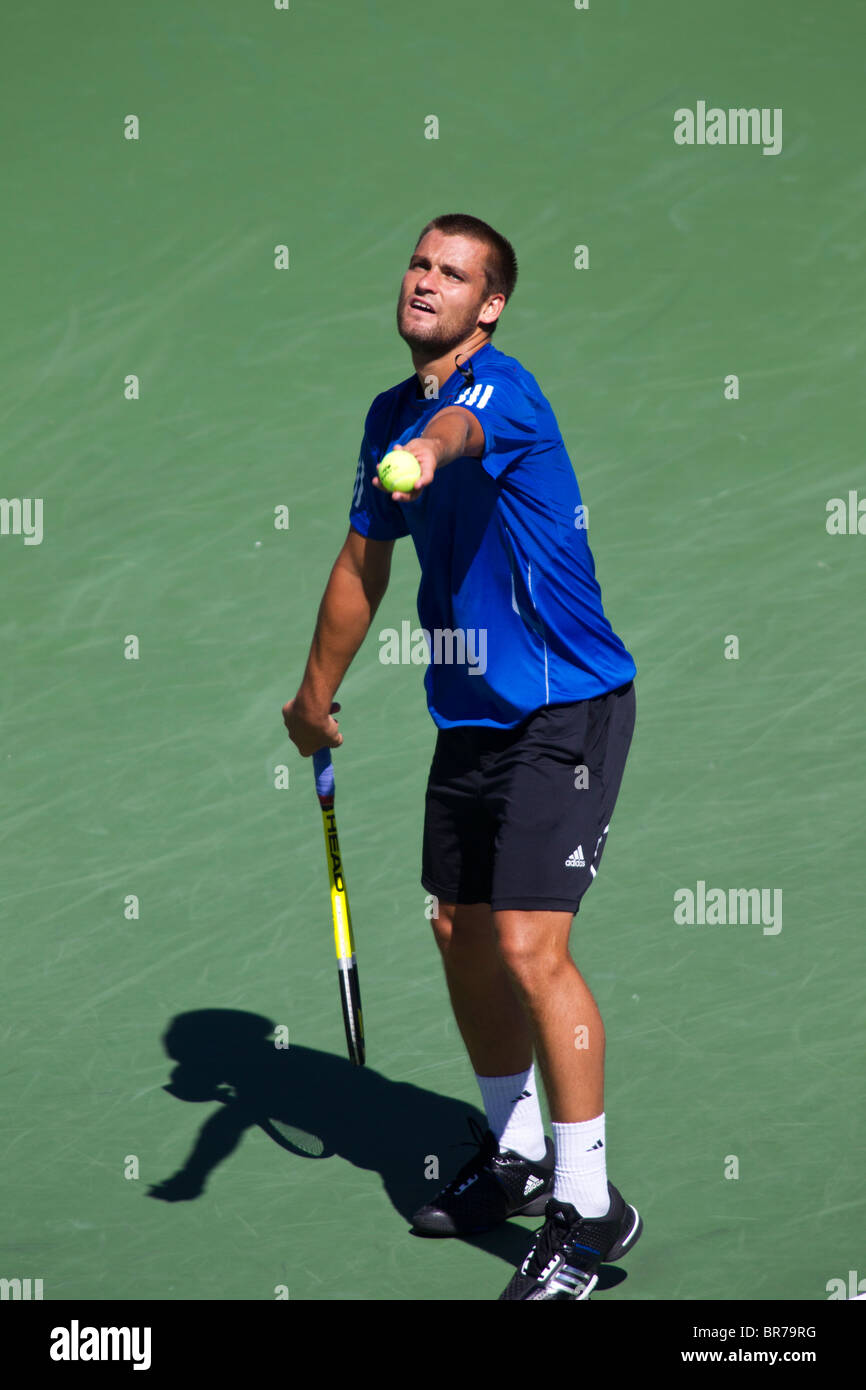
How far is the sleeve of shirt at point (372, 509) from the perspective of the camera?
4703mm

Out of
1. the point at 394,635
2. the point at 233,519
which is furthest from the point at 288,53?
the point at 394,635

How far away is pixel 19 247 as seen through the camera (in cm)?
965

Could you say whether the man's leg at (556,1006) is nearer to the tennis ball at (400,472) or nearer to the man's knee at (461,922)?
the man's knee at (461,922)

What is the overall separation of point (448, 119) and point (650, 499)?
310cm

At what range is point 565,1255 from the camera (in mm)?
4371

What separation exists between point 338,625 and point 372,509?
0.32 meters

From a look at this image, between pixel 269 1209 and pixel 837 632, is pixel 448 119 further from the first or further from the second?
pixel 269 1209

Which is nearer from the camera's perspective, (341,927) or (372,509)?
(372,509)
